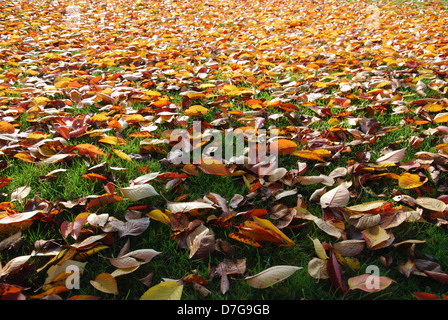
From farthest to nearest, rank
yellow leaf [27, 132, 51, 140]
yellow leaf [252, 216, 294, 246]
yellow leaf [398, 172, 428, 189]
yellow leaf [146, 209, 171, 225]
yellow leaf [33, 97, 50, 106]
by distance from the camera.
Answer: yellow leaf [33, 97, 50, 106]
yellow leaf [27, 132, 51, 140]
yellow leaf [398, 172, 428, 189]
yellow leaf [146, 209, 171, 225]
yellow leaf [252, 216, 294, 246]

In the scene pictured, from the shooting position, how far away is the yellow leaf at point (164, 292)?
3.55 feet

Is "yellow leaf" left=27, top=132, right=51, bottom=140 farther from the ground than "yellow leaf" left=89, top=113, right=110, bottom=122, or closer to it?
closer to it

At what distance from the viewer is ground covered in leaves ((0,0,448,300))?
3.89 ft

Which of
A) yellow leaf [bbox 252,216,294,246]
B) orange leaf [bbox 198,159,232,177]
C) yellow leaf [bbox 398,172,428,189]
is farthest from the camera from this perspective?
orange leaf [bbox 198,159,232,177]

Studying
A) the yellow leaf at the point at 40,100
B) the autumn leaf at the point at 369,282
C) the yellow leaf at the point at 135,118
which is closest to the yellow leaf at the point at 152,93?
the yellow leaf at the point at 135,118

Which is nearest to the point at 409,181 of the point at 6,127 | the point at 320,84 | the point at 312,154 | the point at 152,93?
the point at 312,154

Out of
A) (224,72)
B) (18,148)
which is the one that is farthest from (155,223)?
(224,72)

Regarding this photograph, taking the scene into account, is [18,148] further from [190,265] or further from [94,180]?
[190,265]

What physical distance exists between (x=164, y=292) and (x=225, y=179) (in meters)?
0.76

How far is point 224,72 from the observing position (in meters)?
3.18

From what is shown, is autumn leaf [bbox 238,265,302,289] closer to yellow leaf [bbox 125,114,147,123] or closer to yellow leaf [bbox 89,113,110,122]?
yellow leaf [bbox 125,114,147,123]

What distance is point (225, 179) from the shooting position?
1710mm

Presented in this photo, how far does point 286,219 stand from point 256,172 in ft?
1.23

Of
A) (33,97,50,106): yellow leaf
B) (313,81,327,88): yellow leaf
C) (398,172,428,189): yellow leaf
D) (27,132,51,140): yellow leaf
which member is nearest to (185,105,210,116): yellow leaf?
(27,132,51,140): yellow leaf
